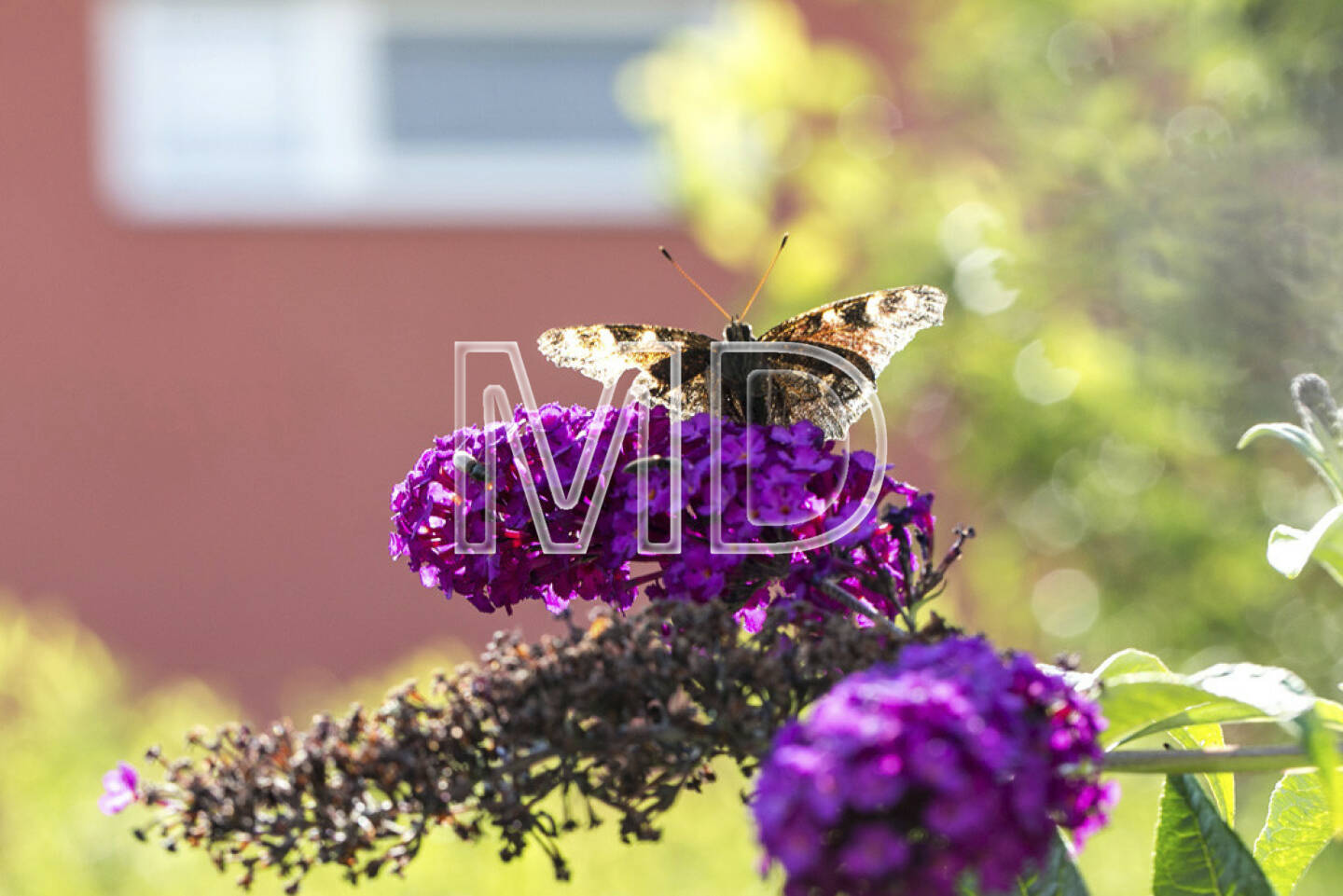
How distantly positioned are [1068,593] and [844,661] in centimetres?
317

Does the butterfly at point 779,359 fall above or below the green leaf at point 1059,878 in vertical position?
above

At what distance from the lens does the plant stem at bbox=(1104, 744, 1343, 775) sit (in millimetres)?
1178

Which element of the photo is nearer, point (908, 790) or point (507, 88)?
point (908, 790)

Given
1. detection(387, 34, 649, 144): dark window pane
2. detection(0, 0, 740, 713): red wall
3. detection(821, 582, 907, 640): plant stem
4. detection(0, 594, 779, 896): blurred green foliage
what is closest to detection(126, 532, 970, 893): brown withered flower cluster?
detection(821, 582, 907, 640): plant stem

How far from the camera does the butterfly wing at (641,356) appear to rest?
5.49 feet

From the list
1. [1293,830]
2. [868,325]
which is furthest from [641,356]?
[1293,830]

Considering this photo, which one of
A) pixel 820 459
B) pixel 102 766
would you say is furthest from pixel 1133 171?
pixel 102 766

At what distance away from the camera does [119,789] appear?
1.32 metres

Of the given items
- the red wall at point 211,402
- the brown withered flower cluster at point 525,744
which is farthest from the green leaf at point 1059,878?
the red wall at point 211,402

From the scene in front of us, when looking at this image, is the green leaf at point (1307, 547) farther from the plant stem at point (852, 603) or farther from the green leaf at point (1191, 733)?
the plant stem at point (852, 603)

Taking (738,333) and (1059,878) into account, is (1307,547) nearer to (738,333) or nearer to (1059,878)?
(1059,878)

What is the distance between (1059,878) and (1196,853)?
5.9 inches

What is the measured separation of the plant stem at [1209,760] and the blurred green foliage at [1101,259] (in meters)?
2.03

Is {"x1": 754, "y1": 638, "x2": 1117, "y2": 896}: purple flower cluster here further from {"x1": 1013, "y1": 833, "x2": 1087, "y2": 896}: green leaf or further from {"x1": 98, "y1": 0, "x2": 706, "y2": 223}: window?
{"x1": 98, "y1": 0, "x2": 706, "y2": 223}: window
